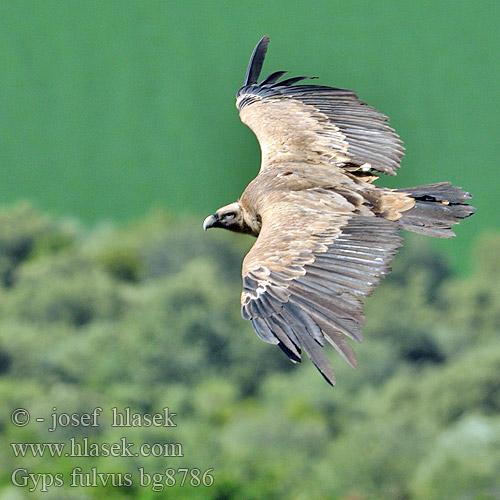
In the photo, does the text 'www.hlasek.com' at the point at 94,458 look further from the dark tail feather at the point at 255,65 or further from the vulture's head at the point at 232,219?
the vulture's head at the point at 232,219

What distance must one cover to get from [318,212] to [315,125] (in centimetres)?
290

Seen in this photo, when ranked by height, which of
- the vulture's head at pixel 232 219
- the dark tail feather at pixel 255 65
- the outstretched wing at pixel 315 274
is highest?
the dark tail feather at pixel 255 65

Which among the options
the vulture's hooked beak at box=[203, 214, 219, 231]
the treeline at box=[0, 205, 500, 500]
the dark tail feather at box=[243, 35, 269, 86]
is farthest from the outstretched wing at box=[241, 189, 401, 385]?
the treeline at box=[0, 205, 500, 500]

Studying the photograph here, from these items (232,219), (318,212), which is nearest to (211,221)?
(232,219)

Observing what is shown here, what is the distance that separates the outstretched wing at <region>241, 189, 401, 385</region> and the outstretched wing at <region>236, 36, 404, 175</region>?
200cm

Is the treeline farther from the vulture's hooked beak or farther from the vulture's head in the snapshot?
the vulture's head

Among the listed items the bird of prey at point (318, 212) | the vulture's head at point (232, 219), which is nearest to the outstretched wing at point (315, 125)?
the bird of prey at point (318, 212)

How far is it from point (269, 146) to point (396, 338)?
8919 centimetres

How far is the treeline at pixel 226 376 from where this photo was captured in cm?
6925

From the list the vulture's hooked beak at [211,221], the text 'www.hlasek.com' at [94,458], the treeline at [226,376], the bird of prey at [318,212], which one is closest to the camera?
the bird of prey at [318,212]

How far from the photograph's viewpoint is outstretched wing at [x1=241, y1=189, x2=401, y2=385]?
10.1 metres

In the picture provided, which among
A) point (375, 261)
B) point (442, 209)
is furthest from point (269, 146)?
point (375, 261)

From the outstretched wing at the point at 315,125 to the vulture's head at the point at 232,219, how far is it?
28.9 inches

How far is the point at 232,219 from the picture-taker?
529 inches
